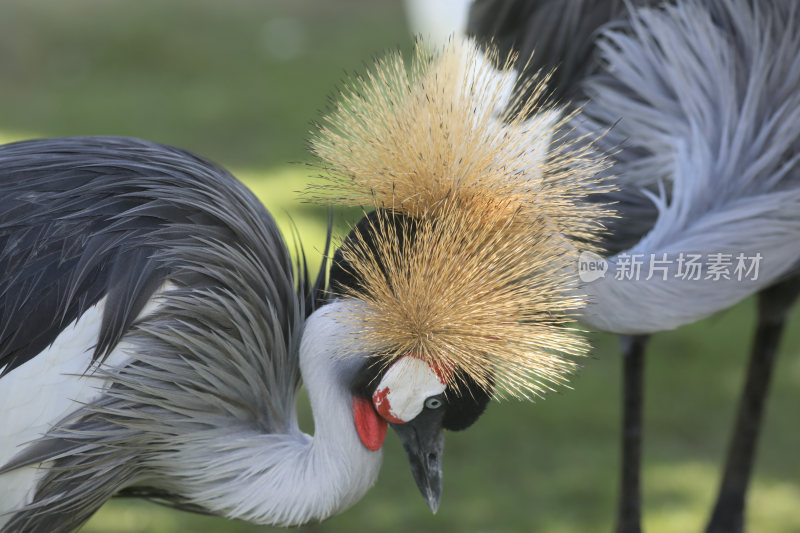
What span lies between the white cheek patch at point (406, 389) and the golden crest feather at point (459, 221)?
0.02 m

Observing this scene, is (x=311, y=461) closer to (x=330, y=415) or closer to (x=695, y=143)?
(x=330, y=415)

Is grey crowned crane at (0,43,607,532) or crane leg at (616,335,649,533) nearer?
grey crowned crane at (0,43,607,532)

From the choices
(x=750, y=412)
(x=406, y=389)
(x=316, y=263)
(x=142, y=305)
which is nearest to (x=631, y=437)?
(x=750, y=412)

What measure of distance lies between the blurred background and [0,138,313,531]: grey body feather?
128 millimetres

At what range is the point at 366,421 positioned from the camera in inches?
41.2

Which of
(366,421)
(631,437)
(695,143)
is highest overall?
(695,143)

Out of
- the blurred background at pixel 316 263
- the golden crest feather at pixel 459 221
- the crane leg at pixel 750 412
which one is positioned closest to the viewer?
the golden crest feather at pixel 459 221

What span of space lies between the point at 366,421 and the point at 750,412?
798 mm

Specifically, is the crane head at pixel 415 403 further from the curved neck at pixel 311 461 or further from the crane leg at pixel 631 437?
the crane leg at pixel 631 437

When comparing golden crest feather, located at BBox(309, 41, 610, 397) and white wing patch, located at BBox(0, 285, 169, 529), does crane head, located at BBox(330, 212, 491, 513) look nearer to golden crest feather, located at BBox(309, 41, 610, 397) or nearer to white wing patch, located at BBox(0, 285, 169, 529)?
golden crest feather, located at BBox(309, 41, 610, 397)

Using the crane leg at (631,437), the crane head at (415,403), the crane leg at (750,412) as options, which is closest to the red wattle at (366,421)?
the crane head at (415,403)

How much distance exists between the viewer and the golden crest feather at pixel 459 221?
933mm

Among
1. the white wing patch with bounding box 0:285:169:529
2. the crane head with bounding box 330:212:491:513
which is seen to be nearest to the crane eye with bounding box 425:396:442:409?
the crane head with bounding box 330:212:491:513

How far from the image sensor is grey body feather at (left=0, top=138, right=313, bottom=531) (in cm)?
100
